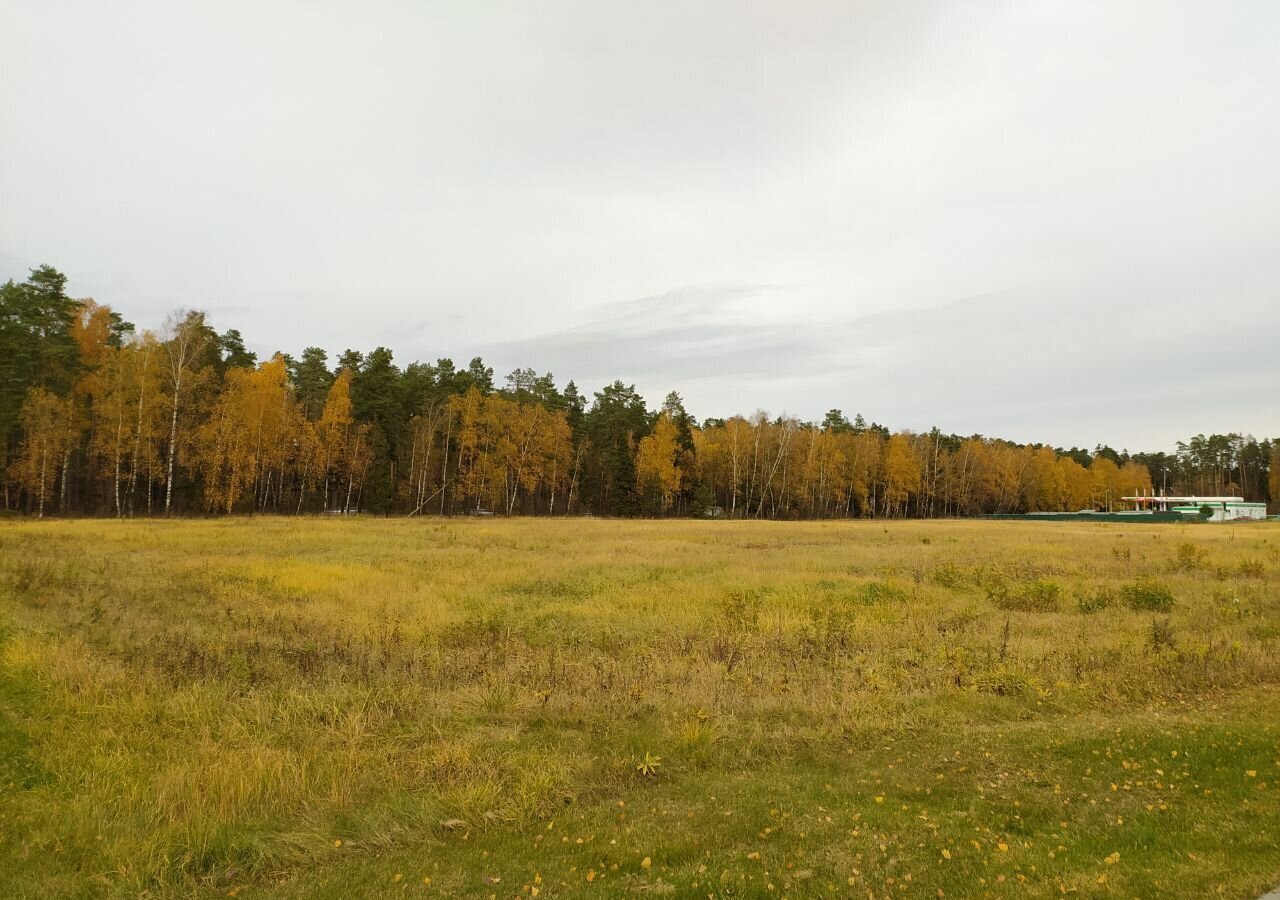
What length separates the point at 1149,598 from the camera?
1684 cm

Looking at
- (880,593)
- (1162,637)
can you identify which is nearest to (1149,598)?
(1162,637)

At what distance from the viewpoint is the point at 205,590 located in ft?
57.0

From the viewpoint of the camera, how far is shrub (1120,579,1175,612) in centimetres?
1653

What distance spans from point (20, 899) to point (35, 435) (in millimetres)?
51847

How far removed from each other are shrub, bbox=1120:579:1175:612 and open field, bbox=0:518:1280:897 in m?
0.09

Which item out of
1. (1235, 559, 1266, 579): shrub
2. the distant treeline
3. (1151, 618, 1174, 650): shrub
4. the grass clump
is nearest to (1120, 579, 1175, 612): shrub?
Answer: the grass clump

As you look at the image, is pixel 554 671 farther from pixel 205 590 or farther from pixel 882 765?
pixel 205 590

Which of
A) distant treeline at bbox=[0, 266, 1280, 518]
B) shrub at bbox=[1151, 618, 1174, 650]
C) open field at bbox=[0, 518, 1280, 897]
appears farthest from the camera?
distant treeline at bbox=[0, 266, 1280, 518]

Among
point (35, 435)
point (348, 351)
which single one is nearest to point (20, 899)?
point (35, 435)

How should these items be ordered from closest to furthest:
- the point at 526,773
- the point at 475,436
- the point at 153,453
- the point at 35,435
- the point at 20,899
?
the point at 20,899, the point at 526,773, the point at 35,435, the point at 153,453, the point at 475,436

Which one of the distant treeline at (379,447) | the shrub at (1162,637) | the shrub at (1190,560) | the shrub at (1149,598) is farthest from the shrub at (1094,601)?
the distant treeline at (379,447)

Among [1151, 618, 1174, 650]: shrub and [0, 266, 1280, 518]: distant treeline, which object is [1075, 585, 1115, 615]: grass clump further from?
[0, 266, 1280, 518]: distant treeline

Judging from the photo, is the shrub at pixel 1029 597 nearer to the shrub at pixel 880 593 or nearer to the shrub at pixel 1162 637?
the shrub at pixel 880 593

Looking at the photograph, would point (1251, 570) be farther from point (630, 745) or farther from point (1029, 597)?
point (630, 745)
